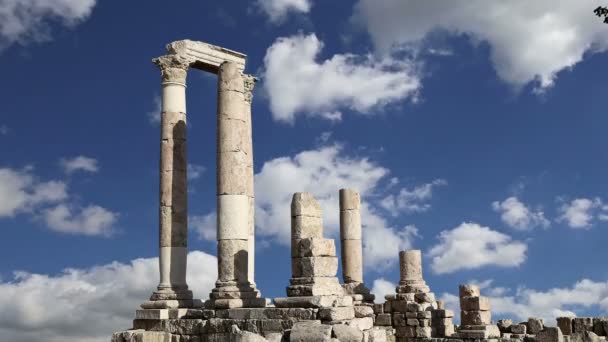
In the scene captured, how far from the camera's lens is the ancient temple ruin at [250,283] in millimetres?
18797

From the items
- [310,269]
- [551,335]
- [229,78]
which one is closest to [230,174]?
[229,78]

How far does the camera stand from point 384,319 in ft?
86.7

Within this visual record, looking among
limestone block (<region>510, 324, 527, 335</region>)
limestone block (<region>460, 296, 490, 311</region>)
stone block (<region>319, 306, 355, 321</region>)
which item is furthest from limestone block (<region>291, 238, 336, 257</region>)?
limestone block (<region>510, 324, 527, 335</region>)

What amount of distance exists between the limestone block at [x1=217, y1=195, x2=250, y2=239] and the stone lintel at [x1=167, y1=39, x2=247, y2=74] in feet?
18.3

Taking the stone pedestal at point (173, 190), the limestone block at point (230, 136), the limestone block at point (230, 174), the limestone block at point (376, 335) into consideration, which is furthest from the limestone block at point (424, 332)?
the limestone block at point (230, 136)

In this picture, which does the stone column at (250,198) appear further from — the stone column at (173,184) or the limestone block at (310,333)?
the limestone block at (310,333)

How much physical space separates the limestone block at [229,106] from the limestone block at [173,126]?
8.43 feet

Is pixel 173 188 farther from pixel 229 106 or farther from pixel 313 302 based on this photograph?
pixel 313 302

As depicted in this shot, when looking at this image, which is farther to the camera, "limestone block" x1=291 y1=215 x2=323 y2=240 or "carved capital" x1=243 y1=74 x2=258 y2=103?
"carved capital" x1=243 y1=74 x2=258 y2=103

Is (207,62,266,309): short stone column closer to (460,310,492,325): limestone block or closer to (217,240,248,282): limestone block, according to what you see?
(217,240,248,282): limestone block

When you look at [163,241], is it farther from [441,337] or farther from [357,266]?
[441,337]

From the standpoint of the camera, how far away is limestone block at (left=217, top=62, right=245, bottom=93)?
877 inches

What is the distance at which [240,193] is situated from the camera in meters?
21.8

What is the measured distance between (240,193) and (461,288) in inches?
349
